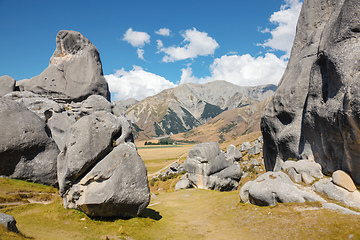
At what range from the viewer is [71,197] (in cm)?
1202

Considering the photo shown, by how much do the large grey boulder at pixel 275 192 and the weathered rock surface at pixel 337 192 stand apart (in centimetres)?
63

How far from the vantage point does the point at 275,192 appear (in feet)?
44.9

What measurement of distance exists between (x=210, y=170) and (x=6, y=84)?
23.2 metres

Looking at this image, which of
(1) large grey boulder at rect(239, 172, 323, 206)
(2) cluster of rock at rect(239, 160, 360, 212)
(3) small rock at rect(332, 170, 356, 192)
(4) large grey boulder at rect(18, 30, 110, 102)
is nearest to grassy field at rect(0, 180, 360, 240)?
(1) large grey boulder at rect(239, 172, 323, 206)

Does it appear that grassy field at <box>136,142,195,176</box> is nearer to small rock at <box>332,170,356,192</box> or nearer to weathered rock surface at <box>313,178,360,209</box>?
weathered rock surface at <box>313,178,360,209</box>

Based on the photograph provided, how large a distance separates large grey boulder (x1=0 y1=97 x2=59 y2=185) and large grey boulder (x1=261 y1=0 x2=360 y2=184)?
18.5 metres

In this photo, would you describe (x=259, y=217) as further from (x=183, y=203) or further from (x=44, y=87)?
(x=44, y=87)

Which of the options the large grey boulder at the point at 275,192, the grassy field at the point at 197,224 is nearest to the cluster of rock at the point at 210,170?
the grassy field at the point at 197,224

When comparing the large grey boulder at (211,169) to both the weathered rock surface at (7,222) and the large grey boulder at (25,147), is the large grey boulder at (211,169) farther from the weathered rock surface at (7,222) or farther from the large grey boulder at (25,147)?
the weathered rock surface at (7,222)

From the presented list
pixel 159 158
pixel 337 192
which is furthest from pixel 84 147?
pixel 159 158

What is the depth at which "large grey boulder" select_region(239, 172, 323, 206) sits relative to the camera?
42.3ft

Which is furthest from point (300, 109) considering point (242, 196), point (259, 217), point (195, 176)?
point (195, 176)

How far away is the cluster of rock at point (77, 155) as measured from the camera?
1185cm

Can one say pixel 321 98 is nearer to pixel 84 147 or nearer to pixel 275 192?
pixel 275 192
